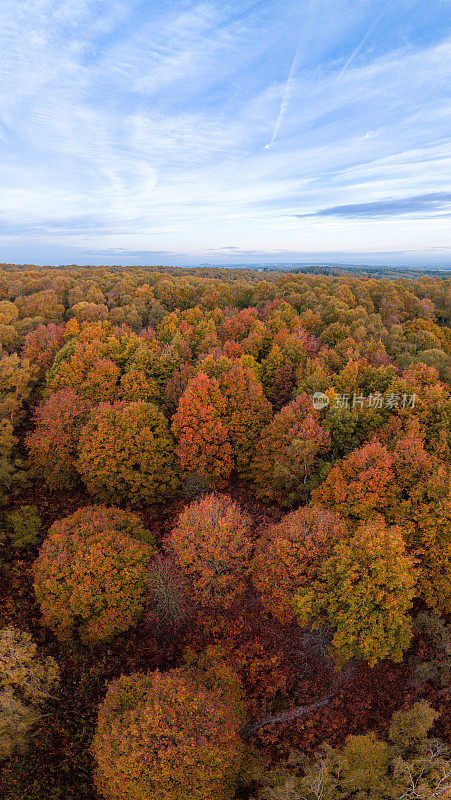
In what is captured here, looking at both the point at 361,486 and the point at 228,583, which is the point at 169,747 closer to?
A: the point at 228,583

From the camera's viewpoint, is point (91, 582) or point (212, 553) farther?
point (212, 553)

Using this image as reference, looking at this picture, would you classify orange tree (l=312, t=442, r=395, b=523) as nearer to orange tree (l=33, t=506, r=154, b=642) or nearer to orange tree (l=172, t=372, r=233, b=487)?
orange tree (l=172, t=372, r=233, b=487)

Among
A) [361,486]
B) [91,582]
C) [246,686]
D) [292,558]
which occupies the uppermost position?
[361,486]

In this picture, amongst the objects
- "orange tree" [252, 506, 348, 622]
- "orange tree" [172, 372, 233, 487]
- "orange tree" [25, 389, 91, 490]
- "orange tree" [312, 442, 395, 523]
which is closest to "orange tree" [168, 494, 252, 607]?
"orange tree" [252, 506, 348, 622]

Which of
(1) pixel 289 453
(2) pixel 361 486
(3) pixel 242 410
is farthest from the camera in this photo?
(3) pixel 242 410

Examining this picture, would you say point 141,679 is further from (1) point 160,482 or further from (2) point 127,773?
(1) point 160,482

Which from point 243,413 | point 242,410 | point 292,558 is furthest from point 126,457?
point 292,558

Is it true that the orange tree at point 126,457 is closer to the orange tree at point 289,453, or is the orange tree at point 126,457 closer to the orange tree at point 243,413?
the orange tree at point 243,413
